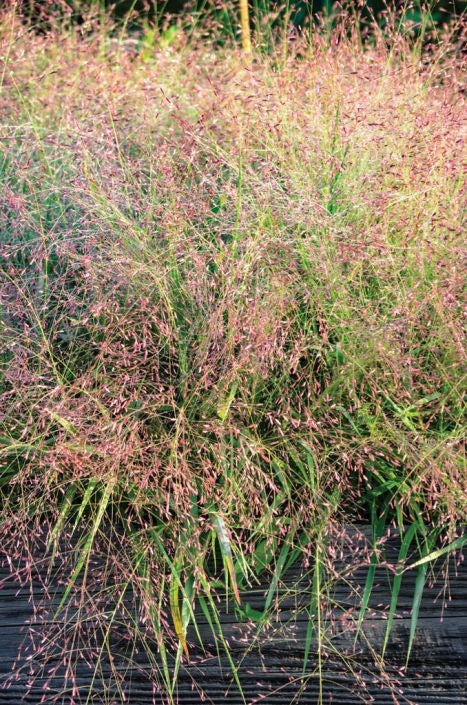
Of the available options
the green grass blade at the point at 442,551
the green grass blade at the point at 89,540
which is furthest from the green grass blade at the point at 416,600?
the green grass blade at the point at 89,540

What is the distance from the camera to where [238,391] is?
1863 mm

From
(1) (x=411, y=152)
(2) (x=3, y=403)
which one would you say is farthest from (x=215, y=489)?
(1) (x=411, y=152)

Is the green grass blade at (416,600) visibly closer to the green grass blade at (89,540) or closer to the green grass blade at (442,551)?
the green grass blade at (442,551)

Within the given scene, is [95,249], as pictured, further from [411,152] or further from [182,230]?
[411,152]

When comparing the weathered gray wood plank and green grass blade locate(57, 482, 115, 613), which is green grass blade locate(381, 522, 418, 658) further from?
green grass blade locate(57, 482, 115, 613)

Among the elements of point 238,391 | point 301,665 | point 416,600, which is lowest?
point 301,665

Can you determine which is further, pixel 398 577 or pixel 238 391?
pixel 238 391

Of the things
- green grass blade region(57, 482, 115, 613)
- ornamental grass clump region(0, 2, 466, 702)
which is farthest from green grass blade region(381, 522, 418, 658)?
green grass blade region(57, 482, 115, 613)

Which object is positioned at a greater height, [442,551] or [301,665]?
[442,551]

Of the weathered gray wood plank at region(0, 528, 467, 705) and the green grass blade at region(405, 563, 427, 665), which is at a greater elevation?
the green grass blade at region(405, 563, 427, 665)

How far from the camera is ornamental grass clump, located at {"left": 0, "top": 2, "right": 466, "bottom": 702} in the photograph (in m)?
1.64

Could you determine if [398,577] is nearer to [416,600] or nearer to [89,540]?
[416,600]

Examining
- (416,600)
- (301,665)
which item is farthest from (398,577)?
(301,665)

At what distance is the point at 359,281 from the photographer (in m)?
1.96
